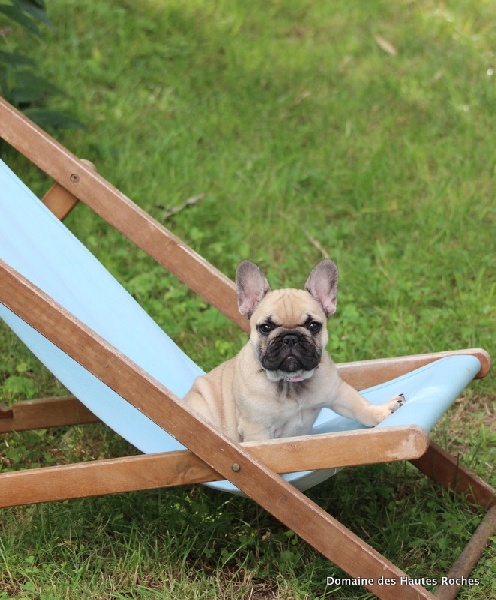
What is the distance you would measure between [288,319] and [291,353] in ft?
0.51

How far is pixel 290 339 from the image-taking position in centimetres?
366

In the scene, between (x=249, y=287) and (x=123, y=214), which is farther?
(x=123, y=214)

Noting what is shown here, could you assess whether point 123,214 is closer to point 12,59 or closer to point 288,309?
point 288,309

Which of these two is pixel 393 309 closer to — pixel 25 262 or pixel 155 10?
pixel 25 262

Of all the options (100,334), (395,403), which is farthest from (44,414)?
(395,403)

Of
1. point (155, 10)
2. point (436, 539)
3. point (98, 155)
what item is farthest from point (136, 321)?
point (155, 10)

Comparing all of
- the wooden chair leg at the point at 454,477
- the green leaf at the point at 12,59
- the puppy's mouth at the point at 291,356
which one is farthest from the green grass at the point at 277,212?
the puppy's mouth at the point at 291,356

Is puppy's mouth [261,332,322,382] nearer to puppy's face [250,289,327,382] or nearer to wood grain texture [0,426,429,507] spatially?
puppy's face [250,289,327,382]

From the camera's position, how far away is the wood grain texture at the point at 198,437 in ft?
11.1

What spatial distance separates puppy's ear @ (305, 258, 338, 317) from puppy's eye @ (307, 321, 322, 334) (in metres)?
0.10

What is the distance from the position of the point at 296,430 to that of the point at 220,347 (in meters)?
1.60

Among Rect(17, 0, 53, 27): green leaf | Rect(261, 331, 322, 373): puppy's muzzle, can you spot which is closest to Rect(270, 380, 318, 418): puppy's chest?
Rect(261, 331, 322, 373): puppy's muzzle

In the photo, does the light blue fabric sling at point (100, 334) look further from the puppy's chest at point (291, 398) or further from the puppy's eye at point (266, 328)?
the puppy's eye at point (266, 328)

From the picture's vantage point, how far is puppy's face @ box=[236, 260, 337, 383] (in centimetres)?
366
